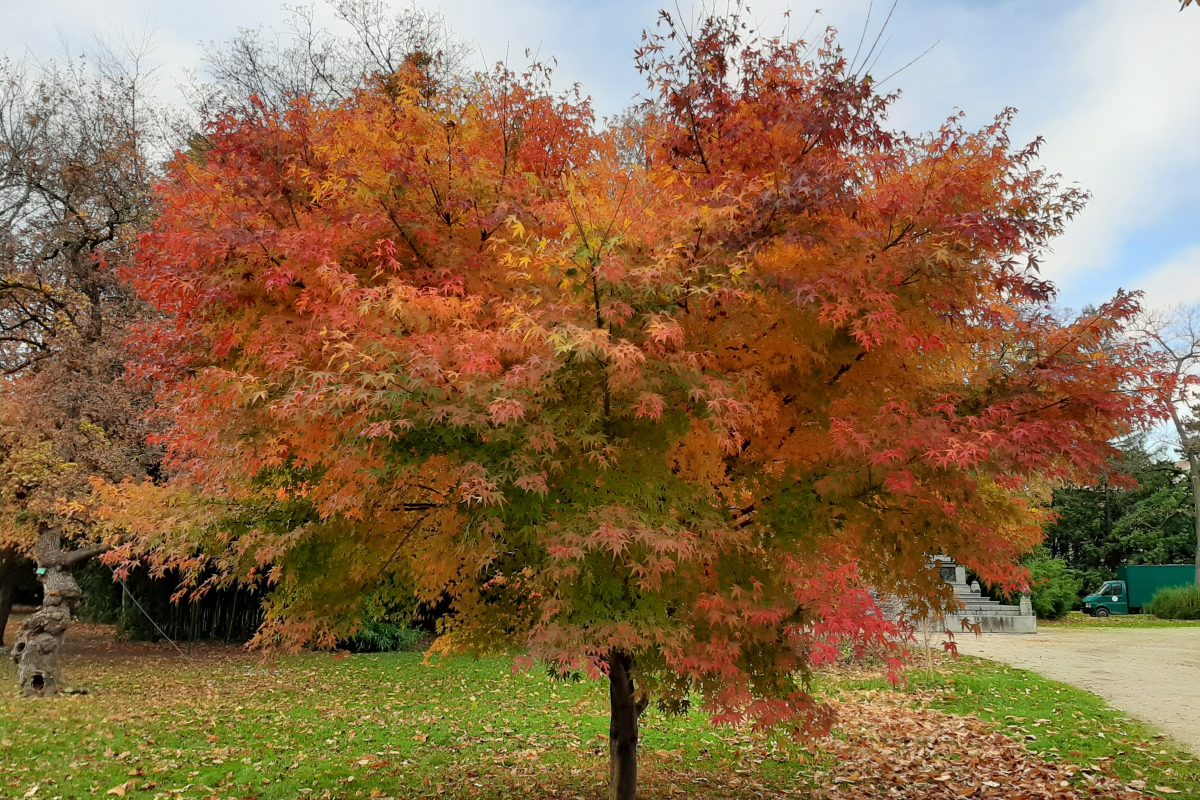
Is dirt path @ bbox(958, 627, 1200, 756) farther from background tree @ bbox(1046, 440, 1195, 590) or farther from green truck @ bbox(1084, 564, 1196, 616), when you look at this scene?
background tree @ bbox(1046, 440, 1195, 590)

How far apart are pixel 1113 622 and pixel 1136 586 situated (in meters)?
7.02

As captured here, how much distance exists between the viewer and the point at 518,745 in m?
10.3

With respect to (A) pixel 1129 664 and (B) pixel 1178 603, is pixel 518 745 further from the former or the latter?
(B) pixel 1178 603

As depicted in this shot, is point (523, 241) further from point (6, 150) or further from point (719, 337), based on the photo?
point (6, 150)

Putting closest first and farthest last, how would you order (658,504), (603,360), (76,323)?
1. (603,360)
2. (658,504)
3. (76,323)

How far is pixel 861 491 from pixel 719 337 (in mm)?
1284

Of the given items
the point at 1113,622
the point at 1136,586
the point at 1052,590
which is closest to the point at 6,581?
the point at 1052,590

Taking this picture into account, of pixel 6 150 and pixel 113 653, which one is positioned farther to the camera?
pixel 113 653

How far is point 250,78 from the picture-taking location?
22.6 meters

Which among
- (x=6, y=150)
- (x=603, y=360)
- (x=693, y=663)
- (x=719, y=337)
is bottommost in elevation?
(x=693, y=663)

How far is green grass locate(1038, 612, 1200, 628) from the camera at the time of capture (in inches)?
997

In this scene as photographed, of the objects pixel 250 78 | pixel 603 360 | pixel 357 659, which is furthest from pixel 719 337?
pixel 250 78

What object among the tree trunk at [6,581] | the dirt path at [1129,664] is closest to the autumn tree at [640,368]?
the dirt path at [1129,664]

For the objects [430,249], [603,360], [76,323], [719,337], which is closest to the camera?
[603,360]
